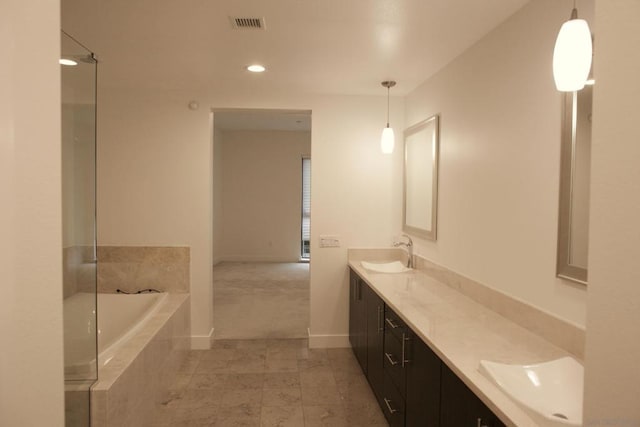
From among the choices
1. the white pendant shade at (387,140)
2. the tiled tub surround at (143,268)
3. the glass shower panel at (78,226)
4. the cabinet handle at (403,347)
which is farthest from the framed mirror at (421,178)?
the glass shower panel at (78,226)

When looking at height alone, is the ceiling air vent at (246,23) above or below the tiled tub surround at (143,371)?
above

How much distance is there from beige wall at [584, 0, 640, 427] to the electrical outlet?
315 cm

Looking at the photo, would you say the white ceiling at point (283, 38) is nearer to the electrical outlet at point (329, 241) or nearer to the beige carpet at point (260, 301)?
the electrical outlet at point (329, 241)

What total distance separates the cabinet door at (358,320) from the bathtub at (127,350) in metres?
1.54

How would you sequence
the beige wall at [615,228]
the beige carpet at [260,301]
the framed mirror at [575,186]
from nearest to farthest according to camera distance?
the beige wall at [615,228], the framed mirror at [575,186], the beige carpet at [260,301]

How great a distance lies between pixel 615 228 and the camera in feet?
2.38

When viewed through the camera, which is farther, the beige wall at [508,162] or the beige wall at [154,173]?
the beige wall at [154,173]

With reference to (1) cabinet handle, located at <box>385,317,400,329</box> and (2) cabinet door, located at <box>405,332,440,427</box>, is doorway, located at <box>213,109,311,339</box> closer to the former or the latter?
(1) cabinet handle, located at <box>385,317,400,329</box>

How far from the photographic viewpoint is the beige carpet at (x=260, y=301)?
440cm

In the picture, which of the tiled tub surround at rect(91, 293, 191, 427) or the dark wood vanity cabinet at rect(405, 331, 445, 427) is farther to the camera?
the tiled tub surround at rect(91, 293, 191, 427)

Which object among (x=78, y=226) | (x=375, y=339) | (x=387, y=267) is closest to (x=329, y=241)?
(x=387, y=267)

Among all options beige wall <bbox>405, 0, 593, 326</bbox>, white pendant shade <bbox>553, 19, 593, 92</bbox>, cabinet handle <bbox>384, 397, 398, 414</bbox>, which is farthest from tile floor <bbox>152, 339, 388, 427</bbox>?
white pendant shade <bbox>553, 19, 593, 92</bbox>

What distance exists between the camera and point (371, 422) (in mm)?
2594

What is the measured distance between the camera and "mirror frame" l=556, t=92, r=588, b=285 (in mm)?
1699
